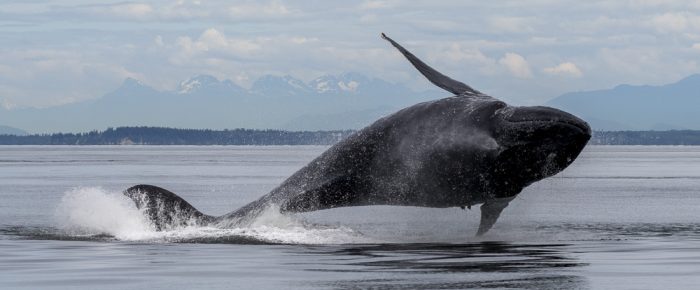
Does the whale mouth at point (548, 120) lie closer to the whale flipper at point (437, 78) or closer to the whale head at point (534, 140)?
the whale head at point (534, 140)

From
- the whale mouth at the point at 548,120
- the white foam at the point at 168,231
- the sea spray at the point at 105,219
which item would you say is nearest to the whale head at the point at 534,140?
the whale mouth at the point at 548,120

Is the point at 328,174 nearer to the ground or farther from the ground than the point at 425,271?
farther from the ground

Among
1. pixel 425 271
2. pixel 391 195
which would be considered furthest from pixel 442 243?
pixel 425 271

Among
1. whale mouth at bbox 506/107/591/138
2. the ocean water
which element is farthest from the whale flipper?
the ocean water

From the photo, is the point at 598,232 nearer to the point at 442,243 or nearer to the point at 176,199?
the point at 442,243

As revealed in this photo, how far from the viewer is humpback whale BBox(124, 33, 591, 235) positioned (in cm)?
1822

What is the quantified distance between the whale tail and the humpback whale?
22cm

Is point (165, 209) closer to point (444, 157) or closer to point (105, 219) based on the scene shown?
point (105, 219)

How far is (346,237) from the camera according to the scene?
21.8m

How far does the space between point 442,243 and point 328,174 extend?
2335 millimetres

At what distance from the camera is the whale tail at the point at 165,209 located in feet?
69.8

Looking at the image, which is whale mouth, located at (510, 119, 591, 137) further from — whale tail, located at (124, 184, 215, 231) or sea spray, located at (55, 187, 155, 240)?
sea spray, located at (55, 187, 155, 240)

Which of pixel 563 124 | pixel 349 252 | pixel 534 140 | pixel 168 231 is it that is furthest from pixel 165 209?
pixel 563 124

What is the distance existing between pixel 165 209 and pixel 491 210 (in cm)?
580
